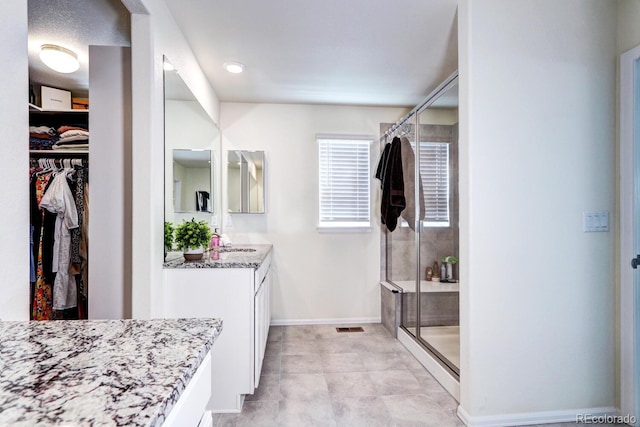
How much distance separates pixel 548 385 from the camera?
1845 millimetres

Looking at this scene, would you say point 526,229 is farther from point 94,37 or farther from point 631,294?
point 94,37

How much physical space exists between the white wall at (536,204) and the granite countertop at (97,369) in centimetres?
159

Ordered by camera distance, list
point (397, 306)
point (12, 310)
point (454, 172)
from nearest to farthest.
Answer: point (12, 310), point (454, 172), point (397, 306)

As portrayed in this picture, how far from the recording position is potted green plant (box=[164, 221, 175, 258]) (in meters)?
1.96

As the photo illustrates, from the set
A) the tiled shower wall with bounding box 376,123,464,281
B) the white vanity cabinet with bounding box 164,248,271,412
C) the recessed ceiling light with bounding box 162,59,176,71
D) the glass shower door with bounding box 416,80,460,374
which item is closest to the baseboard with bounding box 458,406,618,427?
the glass shower door with bounding box 416,80,460,374

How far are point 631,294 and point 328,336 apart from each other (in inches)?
90.2

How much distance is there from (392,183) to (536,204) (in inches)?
55.6

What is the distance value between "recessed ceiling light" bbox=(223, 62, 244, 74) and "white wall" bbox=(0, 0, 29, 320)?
1822 millimetres

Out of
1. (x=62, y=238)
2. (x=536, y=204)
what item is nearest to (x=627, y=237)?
(x=536, y=204)

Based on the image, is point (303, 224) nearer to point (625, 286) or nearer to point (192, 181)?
point (192, 181)

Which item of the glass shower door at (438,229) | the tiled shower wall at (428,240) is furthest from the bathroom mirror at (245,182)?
the glass shower door at (438,229)

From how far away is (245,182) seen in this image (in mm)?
3420

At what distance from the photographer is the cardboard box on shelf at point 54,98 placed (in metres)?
2.72

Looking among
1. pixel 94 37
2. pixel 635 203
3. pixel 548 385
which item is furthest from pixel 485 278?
pixel 94 37
